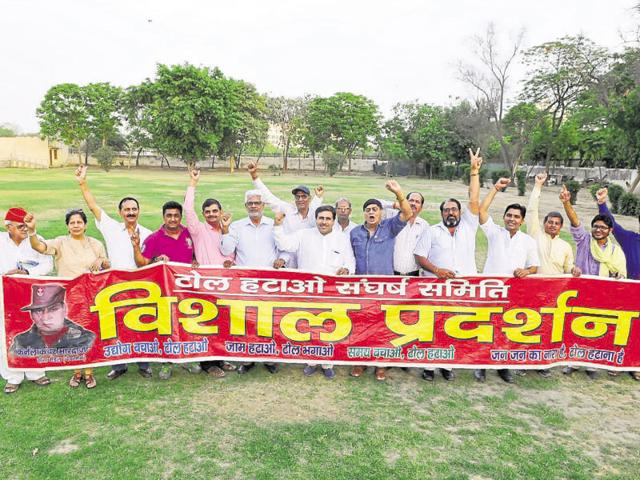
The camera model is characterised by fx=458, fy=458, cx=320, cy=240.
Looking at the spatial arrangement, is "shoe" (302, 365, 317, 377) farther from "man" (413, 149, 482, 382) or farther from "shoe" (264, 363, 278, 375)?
"man" (413, 149, 482, 382)

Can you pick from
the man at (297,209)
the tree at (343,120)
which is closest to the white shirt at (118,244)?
the man at (297,209)

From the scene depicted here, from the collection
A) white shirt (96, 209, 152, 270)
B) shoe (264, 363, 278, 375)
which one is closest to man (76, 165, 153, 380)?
white shirt (96, 209, 152, 270)

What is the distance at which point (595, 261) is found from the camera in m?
5.13

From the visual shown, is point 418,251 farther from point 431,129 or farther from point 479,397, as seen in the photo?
point 431,129

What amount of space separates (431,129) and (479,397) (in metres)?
51.6

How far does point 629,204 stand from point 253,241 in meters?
21.1

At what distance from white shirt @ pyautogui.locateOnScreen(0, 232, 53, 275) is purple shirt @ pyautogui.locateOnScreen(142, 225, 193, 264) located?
99 cm

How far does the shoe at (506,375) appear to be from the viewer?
16.0 feet

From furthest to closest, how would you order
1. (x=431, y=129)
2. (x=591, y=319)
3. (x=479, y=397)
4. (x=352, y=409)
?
(x=431, y=129), (x=591, y=319), (x=479, y=397), (x=352, y=409)

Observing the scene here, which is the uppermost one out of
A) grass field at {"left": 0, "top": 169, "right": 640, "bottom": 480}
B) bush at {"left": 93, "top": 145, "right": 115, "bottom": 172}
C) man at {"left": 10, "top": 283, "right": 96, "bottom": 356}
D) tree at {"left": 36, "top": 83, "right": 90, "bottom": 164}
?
tree at {"left": 36, "top": 83, "right": 90, "bottom": 164}

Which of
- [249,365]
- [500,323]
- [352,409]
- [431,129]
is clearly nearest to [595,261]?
[500,323]

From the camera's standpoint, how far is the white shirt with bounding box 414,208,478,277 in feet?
15.9

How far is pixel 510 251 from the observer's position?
194 inches

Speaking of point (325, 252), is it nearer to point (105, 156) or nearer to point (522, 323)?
point (522, 323)
